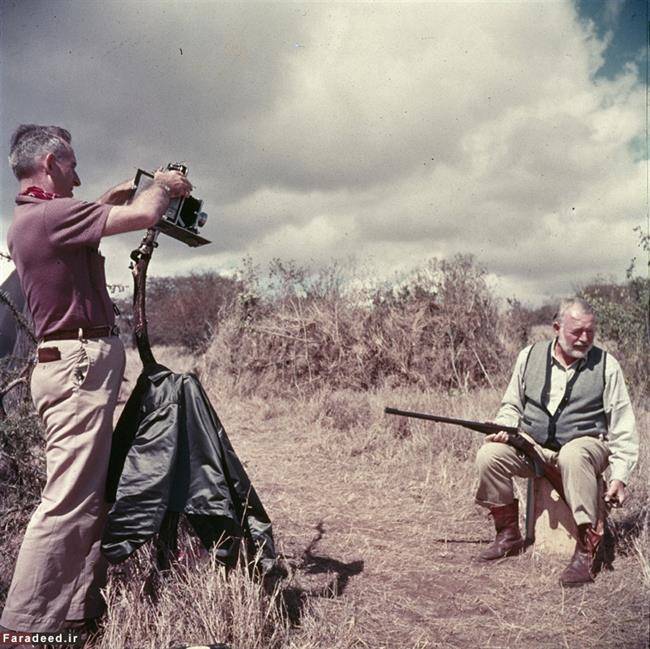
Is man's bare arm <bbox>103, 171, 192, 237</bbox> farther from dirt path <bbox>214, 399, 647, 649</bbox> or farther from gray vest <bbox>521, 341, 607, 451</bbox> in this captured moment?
gray vest <bbox>521, 341, 607, 451</bbox>

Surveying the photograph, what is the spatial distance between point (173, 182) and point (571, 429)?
116 inches

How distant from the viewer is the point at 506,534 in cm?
425

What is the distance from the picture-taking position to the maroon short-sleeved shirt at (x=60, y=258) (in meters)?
2.65

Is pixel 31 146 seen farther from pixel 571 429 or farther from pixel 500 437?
pixel 571 429

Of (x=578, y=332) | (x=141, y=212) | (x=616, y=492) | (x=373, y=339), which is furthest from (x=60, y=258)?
(x=373, y=339)

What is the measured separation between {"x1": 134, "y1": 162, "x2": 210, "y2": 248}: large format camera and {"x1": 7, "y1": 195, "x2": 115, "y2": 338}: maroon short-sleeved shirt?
0.35 metres

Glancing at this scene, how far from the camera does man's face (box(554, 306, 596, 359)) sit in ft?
13.7

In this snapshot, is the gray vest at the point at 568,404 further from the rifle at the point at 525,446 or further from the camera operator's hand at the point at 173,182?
the camera operator's hand at the point at 173,182

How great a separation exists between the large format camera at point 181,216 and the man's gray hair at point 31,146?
367 millimetres

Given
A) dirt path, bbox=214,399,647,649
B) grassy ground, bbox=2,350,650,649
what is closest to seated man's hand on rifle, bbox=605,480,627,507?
grassy ground, bbox=2,350,650,649

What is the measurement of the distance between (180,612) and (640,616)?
2282 mm

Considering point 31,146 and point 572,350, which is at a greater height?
point 31,146

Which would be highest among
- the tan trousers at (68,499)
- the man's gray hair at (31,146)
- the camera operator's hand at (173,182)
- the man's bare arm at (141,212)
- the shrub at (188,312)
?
the shrub at (188,312)

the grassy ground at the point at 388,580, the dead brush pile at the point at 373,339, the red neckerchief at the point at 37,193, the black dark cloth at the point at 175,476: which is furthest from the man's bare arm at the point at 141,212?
the dead brush pile at the point at 373,339
